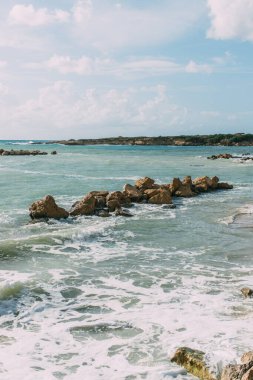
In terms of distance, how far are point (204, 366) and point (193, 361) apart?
0.80 feet

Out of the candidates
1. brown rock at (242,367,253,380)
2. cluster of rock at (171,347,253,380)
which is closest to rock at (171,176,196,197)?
cluster of rock at (171,347,253,380)

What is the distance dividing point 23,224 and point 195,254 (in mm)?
8609

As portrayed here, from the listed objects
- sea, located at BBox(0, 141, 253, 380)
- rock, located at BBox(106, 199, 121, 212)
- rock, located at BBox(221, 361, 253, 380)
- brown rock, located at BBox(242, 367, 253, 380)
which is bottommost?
sea, located at BBox(0, 141, 253, 380)

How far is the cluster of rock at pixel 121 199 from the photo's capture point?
69.8 feet

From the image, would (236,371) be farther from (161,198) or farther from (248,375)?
(161,198)

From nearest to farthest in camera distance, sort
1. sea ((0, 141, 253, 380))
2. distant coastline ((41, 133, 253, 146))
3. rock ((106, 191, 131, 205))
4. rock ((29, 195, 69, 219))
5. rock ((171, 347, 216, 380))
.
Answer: rock ((171, 347, 216, 380)), sea ((0, 141, 253, 380)), rock ((29, 195, 69, 219)), rock ((106, 191, 131, 205)), distant coastline ((41, 133, 253, 146))

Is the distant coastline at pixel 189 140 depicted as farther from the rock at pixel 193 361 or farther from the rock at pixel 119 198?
the rock at pixel 193 361

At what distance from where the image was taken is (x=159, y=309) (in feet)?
34.4

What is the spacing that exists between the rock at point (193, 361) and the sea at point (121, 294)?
A: 0.40 feet

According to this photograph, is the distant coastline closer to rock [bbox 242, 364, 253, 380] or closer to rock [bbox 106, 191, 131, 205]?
rock [bbox 106, 191, 131, 205]

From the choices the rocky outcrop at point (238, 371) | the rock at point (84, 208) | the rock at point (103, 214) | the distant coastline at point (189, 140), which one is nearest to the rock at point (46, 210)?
the rock at point (84, 208)

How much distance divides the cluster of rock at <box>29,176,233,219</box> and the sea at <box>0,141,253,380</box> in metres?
0.73

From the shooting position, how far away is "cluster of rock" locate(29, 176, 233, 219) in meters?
21.3

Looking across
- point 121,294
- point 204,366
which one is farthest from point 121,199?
point 204,366
